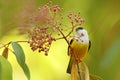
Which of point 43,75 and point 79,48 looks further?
point 43,75

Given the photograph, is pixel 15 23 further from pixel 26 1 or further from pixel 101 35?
pixel 101 35

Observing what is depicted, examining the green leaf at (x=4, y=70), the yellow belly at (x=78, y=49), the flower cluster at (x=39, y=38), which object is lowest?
the green leaf at (x=4, y=70)

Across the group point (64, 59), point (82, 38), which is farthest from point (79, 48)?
point (64, 59)

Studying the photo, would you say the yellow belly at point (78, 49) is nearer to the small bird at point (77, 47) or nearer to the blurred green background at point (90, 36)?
the small bird at point (77, 47)

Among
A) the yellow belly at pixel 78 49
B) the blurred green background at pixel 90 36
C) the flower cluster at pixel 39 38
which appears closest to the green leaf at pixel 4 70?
the flower cluster at pixel 39 38

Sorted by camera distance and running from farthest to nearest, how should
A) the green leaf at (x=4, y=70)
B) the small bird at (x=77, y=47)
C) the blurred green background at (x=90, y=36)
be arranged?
the blurred green background at (x=90, y=36), the small bird at (x=77, y=47), the green leaf at (x=4, y=70)

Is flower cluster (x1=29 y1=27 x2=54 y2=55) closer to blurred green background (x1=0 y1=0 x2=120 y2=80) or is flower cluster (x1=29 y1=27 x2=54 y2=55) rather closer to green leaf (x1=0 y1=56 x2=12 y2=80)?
green leaf (x1=0 y1=56 x2=12 y2=80)

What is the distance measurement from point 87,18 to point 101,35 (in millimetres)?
65

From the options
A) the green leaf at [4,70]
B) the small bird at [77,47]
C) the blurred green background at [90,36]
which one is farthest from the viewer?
the blurred green background at [90,36]

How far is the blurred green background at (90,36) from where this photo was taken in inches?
31.8

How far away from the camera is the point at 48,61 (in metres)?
0.82

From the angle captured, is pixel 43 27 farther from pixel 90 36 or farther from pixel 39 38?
pixel 90 36

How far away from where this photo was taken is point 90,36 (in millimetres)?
827

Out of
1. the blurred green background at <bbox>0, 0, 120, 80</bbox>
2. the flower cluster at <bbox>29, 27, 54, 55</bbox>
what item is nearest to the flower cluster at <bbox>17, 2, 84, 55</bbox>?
the flower cluster at <bbox>29, 27, 54, 55</bbox>
